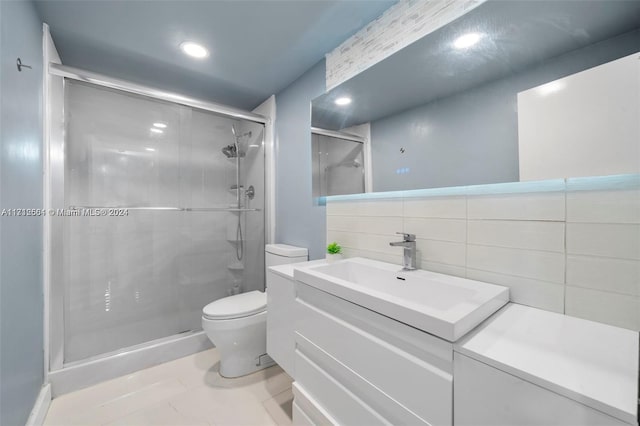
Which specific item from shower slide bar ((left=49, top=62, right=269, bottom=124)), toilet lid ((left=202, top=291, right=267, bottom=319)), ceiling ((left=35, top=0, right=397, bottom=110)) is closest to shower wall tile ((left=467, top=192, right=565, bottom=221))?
ceiling ((left=35, top=0, right=397, bottom=110))

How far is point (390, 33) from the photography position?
4.43 feet

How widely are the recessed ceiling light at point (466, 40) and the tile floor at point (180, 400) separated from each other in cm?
205

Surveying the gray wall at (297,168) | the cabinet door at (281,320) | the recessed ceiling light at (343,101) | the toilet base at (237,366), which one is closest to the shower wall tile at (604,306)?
the cabinet door at (281,320)

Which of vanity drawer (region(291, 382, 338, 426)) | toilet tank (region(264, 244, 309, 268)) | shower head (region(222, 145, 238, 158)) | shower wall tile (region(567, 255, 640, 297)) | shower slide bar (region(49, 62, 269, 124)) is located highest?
shower slide bar (region(49, 62, 269, 124))

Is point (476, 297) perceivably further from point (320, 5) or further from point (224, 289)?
point (224, 289)

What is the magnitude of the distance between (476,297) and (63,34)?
2.69 m

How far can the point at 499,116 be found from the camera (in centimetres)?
98

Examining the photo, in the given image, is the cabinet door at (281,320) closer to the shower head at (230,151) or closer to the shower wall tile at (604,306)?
the shower wall tile at (604,306)

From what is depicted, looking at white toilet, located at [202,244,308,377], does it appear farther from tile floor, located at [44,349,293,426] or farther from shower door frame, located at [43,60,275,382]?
shower door frame, located at [43,60,275,382]

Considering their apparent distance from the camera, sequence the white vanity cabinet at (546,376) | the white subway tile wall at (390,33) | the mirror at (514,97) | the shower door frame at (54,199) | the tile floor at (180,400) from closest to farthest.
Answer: the white vanity cabinet at (546,376), the mirror at (514,97), the white subway tile wall at (390,33), the tile floor at (180,400), the shower door frame at (54,199)

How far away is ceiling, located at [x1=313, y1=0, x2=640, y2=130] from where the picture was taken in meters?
0.79


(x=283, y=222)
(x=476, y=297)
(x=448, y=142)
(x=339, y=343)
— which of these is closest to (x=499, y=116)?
(x=448, y=142)

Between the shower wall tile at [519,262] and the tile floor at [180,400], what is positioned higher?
the shower wall tile at [519,262]

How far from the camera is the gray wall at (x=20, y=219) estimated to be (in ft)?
3.31
